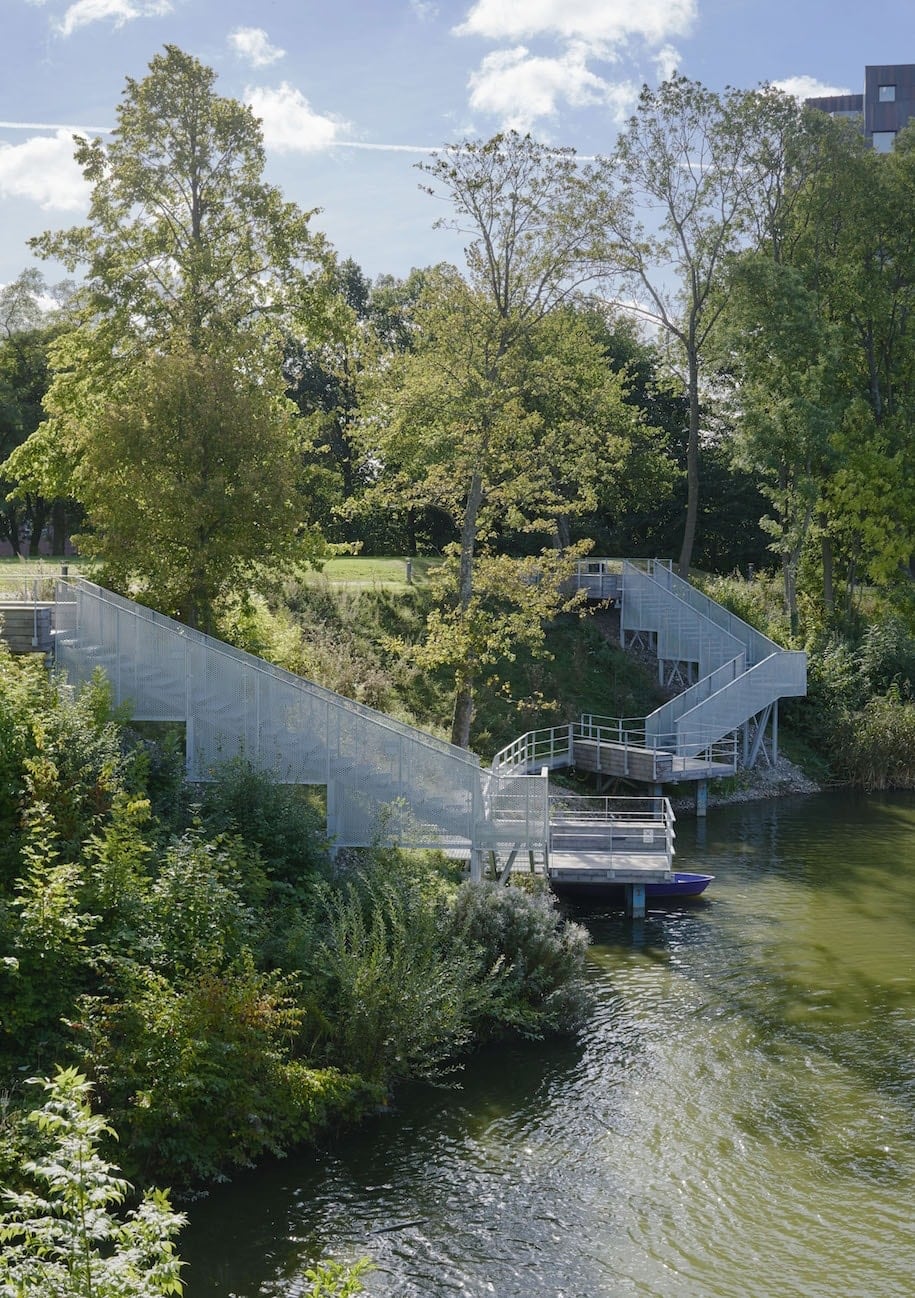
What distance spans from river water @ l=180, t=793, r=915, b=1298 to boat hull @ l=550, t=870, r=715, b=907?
2.57 metres

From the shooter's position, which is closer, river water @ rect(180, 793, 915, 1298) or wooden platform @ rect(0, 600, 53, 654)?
river water @ rect(180, 793, 915, 1298)

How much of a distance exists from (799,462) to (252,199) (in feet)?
75.2

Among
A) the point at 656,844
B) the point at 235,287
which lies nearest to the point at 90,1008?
the point at 656,844

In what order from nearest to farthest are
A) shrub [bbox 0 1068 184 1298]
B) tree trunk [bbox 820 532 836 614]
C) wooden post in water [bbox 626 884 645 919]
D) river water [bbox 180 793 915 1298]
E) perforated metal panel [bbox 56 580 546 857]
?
1. shrub [bbox 0 1068 184 1298]
2. river water [bbox 180 793 915 1298]
3. perforated metal panel [bbox 56 580 546 857]
4. wooden post in water [bbox 626 884 645 919]
5. tree trunk [bbox 820 532 836 614]

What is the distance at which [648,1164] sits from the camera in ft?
44.0

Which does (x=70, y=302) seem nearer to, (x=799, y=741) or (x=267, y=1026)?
(x=267, y=1026)

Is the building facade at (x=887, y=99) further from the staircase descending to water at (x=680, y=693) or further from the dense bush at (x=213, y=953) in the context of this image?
the dense bush at (x=213, y=953)

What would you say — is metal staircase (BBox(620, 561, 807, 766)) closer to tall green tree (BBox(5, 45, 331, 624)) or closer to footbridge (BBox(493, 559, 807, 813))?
footbridge (BBox(493, 559, 807, 813))

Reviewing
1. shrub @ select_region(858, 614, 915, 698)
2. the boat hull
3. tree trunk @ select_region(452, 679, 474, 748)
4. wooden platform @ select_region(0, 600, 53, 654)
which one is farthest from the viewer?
shrub @ select_region(858, 614, 915, 698)

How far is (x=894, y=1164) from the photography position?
44.3ft

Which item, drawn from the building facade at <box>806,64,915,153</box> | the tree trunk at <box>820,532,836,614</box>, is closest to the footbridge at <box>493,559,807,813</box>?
the tree trunk at <box>820,532,836,614</box>

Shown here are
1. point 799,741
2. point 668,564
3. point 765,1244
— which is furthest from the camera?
point 668,564

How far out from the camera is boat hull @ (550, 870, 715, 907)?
76.1ft

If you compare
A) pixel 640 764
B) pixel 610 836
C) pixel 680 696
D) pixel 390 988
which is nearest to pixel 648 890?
pixel 610 836
